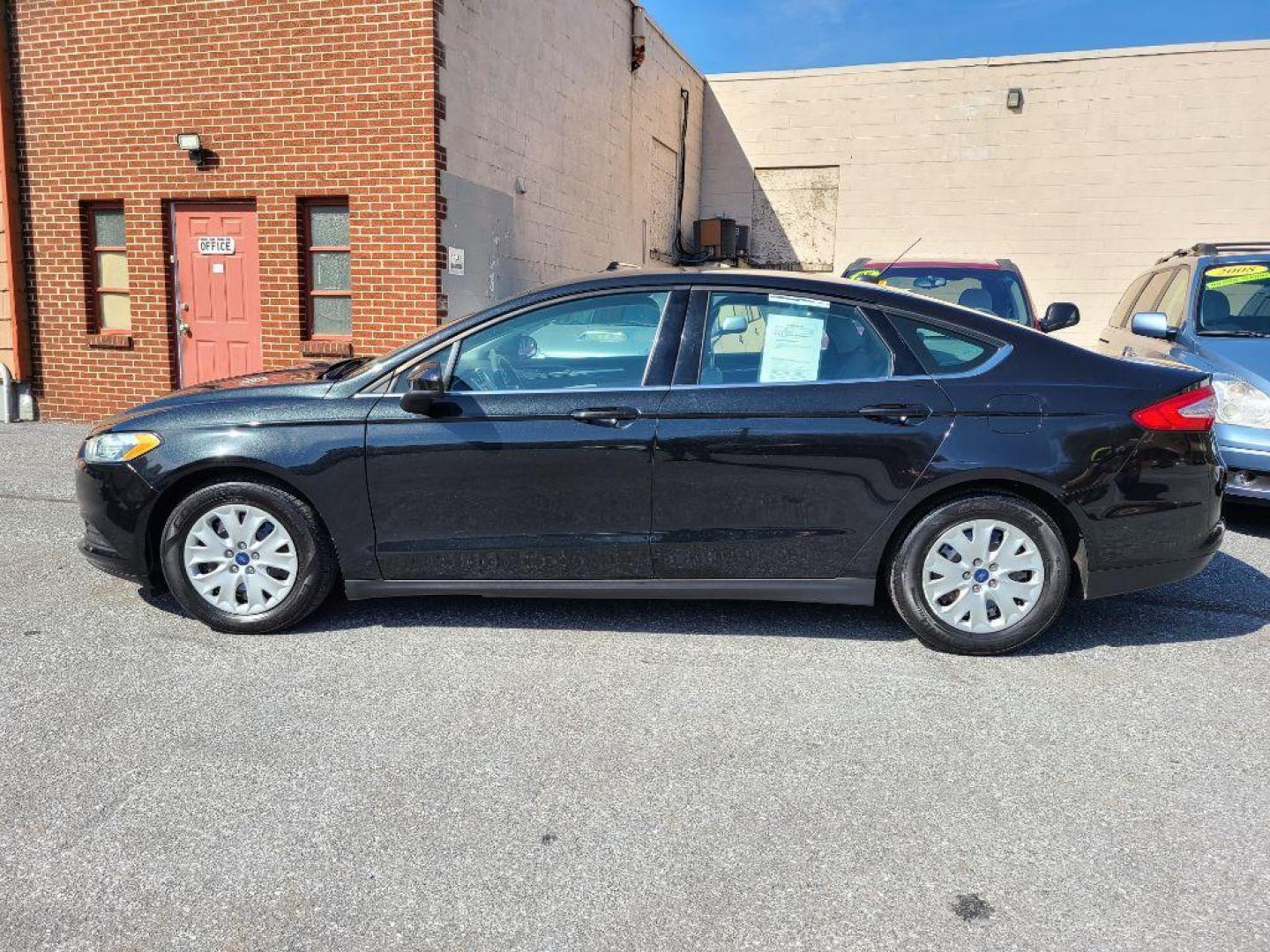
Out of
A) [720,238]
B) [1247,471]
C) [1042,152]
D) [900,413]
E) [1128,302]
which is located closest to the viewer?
[900,413]

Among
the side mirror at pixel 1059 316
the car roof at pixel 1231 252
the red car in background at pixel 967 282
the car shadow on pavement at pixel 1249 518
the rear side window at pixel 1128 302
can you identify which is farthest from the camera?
the rear side window at pixel 1128 302

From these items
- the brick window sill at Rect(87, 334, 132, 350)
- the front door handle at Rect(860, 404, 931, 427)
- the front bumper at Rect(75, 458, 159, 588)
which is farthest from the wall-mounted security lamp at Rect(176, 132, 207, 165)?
the front door handle at Rect(860, 404, 931, 427)

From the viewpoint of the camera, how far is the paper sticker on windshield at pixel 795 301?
3971mm

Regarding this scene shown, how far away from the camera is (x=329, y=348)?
946 centimetres

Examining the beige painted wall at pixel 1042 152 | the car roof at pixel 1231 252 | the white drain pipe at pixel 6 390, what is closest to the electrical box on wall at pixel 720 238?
the beige painted wall at pixel 1042 152

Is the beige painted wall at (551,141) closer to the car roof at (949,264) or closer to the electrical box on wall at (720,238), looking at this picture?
the electrical box on wall at (720,238)

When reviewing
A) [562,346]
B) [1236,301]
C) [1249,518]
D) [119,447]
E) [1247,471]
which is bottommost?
[1249,518]

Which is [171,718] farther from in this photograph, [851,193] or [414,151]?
[851,193]

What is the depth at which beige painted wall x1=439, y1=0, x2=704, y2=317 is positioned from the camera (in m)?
9.73

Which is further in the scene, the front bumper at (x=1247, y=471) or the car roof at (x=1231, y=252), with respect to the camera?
the car roof at (x=1231, y=252)

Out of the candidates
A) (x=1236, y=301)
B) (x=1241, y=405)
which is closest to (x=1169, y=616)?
(x=1241, y=405)

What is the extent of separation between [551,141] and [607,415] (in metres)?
9.10

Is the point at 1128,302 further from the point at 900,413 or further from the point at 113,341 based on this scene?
the point at 113,341

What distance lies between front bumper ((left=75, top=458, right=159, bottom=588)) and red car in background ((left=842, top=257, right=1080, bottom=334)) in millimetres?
5380
